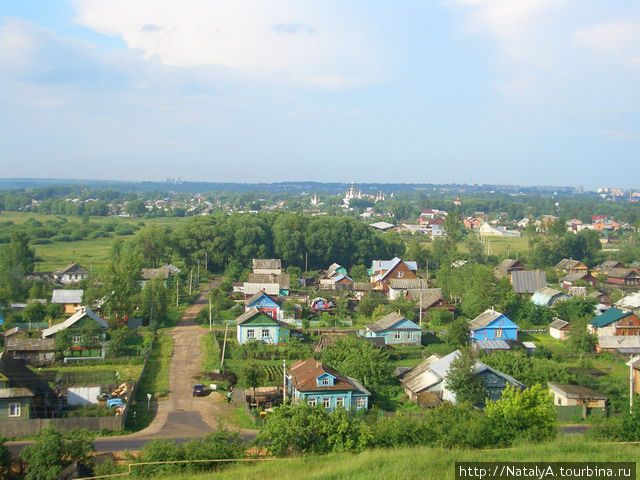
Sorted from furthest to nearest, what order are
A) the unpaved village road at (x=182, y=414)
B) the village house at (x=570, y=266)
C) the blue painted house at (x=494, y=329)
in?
the village house at (x=570, y=266)
the blue painted house at (x=494, y=329)
the unpaved village road at (x=182, y=414)

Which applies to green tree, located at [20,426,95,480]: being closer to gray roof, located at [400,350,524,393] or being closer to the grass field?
the grass field

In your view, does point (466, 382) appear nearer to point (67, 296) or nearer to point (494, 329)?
point (494, 329)

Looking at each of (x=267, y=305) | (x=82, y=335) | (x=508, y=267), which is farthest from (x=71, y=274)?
(x=508, y=267)

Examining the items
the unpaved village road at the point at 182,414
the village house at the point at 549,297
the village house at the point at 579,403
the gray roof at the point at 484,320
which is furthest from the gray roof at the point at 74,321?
the village house at the point at 549,297

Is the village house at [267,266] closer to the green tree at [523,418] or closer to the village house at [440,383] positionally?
the village house at [440,383]

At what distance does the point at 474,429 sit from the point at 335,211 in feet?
262

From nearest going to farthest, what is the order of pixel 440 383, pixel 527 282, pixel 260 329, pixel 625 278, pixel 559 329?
pixel 440 383
pixel 260 329
pixel 559 329
pixel 527 282
pixel 625 278

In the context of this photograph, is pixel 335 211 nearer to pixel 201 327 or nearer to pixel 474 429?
pixel 201 327

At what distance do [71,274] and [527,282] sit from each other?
23221 mm

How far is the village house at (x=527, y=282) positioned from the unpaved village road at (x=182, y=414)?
17.1 m

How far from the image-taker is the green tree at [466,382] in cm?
1405

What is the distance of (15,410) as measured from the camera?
42.9 feet

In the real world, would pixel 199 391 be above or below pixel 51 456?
below

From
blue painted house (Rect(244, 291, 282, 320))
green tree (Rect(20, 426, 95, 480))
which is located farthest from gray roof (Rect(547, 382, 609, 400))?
blue painted house (Rect(244, 291, 282, 320))
